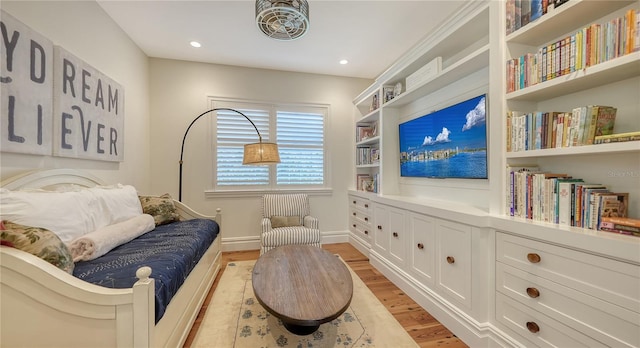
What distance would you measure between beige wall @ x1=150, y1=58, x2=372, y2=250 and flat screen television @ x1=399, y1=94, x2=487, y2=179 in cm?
130

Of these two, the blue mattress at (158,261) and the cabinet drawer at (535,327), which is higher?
the blue mattress at (158,261)

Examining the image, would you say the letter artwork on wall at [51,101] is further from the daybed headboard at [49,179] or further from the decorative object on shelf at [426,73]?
the decorative object on shelf at [426,73]

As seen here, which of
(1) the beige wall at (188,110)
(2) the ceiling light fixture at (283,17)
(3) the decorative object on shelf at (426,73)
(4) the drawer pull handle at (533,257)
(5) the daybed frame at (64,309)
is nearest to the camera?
(5) the daybed frame at (64,309)

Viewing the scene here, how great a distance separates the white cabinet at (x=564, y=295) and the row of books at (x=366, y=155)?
2.06 m

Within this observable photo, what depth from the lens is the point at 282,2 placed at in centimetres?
166

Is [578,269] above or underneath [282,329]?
above

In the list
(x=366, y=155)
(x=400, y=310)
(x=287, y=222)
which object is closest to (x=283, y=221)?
(x=287, y=222)

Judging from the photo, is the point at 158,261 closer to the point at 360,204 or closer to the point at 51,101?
the point at 51,101

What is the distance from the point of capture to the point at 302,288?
1524 millimetres

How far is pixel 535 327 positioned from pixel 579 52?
4.93ft

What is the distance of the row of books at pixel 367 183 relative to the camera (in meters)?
3.35

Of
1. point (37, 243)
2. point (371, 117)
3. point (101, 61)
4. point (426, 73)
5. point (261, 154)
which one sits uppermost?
point (101, 61)

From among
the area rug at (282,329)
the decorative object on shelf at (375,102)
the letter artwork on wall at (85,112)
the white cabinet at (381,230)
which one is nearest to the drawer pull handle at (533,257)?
the area rug at (282,329)

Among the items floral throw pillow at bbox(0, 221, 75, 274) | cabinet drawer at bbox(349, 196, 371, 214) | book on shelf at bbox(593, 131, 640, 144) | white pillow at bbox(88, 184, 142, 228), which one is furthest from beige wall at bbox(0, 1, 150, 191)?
book on shelf at bbox(593, 131, 640, 144)
